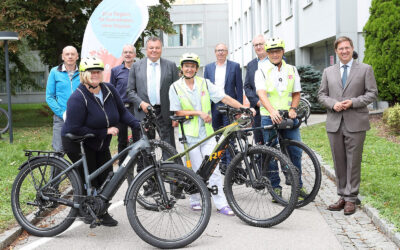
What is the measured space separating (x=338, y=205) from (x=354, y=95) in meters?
1.32

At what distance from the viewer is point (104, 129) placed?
19.1 ft

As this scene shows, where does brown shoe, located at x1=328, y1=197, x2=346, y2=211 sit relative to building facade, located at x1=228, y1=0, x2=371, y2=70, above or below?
below

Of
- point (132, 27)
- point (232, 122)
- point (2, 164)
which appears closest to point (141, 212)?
point (232, 122)

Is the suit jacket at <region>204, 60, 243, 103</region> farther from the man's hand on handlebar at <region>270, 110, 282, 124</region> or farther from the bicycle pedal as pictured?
the bicycle pedal

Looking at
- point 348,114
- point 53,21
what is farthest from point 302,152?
point 53,21

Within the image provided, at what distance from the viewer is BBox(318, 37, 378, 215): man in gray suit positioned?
20.7 feet

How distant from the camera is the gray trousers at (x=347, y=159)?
6375 mm

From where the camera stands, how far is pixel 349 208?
627cm

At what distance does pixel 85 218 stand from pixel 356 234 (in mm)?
2757

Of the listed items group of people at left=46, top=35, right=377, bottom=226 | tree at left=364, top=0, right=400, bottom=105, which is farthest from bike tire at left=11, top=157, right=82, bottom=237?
tree at left=364, top=0, right=400, bottom=105

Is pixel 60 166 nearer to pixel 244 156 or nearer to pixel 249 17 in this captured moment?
pixel 244 156

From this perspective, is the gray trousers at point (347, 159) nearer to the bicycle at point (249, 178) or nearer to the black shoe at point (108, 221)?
the bicycle at point (249, 178)

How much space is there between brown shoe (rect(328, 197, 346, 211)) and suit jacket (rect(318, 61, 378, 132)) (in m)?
0.85

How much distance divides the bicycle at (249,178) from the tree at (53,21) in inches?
585
